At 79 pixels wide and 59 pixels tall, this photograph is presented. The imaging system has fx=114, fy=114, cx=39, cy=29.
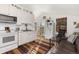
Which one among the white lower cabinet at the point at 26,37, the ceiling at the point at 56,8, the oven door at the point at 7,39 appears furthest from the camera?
the white lower cabinet at the point at 26,37

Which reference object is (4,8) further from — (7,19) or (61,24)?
(61,24)

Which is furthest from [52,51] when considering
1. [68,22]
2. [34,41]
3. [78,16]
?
[78,16]

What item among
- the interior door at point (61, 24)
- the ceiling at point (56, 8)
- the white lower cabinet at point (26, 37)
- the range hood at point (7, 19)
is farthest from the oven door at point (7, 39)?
the interior door at point (61, 24)

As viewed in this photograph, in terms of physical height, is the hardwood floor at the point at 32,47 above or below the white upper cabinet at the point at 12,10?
A: below

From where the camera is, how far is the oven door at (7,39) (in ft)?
7.62

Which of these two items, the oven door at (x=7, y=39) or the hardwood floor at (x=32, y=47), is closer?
the oven door at (x=7, y=39)

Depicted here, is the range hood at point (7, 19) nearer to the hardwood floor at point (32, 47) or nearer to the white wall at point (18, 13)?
the white wall at point (18, 13)

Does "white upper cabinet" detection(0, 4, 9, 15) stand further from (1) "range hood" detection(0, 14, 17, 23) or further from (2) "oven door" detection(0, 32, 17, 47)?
(2) "oven door" detection(0, 32, 17, 47)

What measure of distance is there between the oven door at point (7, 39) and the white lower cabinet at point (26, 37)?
0.13 m

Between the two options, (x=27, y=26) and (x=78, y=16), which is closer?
(x=78, y=16)

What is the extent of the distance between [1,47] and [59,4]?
4.95ft
